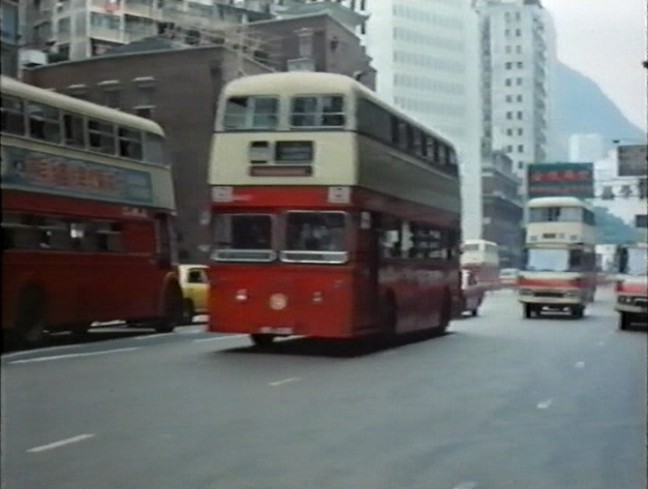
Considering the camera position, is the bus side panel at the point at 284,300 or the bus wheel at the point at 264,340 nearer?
the bus side panel at the point at 284,300

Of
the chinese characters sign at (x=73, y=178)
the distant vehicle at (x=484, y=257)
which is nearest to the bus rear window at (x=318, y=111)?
the distant vehicle at (x=484, y=257)

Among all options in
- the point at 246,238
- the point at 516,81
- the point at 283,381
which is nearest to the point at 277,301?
the point at 246,238

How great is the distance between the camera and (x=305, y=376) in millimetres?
3998

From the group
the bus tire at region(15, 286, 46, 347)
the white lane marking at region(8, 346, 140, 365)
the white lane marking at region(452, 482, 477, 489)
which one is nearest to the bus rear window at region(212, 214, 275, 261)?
the white lane marking at region(8, 346, 140, 365)

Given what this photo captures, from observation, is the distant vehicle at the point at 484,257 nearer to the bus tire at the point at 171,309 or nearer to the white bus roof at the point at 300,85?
the white bus roof at the point at 300,85

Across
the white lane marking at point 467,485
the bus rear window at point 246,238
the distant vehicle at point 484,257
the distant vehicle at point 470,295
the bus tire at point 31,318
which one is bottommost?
the white lane marking at point 467,485

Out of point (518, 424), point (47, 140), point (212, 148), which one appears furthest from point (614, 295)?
point (47, 140)

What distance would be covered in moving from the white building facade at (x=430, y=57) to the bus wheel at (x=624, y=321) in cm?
271

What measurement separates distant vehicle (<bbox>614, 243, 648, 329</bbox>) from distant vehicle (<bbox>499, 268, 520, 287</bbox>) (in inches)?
17.5

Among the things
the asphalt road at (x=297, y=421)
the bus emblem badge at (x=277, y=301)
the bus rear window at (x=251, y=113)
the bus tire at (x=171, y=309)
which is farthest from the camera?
the bus emblem badge at (x=277, y=301)

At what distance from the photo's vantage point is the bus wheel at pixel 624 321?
5.07m

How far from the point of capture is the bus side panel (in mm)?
4297

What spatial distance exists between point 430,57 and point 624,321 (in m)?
3.36

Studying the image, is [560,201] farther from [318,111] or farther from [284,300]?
[284,300]
